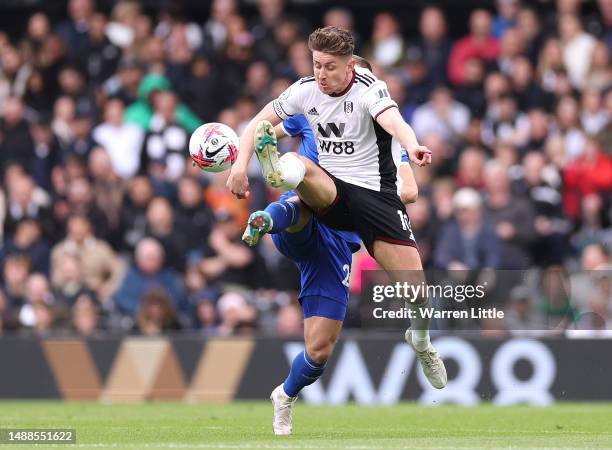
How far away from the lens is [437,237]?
58.0 feet

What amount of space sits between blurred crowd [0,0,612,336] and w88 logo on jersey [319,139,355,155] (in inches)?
197

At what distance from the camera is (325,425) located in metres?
12.6

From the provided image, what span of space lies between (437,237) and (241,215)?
8.36 feet

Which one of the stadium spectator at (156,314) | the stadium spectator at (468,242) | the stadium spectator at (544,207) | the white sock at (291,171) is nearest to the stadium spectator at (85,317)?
the stadium spectator at (156,314)

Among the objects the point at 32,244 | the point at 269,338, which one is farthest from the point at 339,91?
the point at 32,244

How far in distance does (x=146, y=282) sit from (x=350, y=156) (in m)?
7.41

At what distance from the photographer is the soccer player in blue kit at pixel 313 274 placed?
11234 millimetres

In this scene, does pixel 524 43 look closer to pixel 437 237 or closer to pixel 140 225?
pixel 437 237

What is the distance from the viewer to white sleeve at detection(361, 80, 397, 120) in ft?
34.8

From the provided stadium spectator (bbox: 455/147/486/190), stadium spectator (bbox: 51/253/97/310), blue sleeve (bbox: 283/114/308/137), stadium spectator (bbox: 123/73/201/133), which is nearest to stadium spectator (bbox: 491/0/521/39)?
stadium spectator (bbox: 455/147/486/190)

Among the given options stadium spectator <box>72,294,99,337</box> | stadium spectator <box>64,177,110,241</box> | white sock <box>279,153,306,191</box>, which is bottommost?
stadium spectator <box>72,294,99,337</box>

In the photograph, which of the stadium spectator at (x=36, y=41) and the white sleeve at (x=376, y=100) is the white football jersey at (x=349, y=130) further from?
the stadium spectator at (x=36, y=41)

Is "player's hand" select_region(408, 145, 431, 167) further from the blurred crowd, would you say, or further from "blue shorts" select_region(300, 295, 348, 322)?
the blurred crowd

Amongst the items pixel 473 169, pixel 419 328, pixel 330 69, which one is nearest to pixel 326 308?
pixel 419 328
